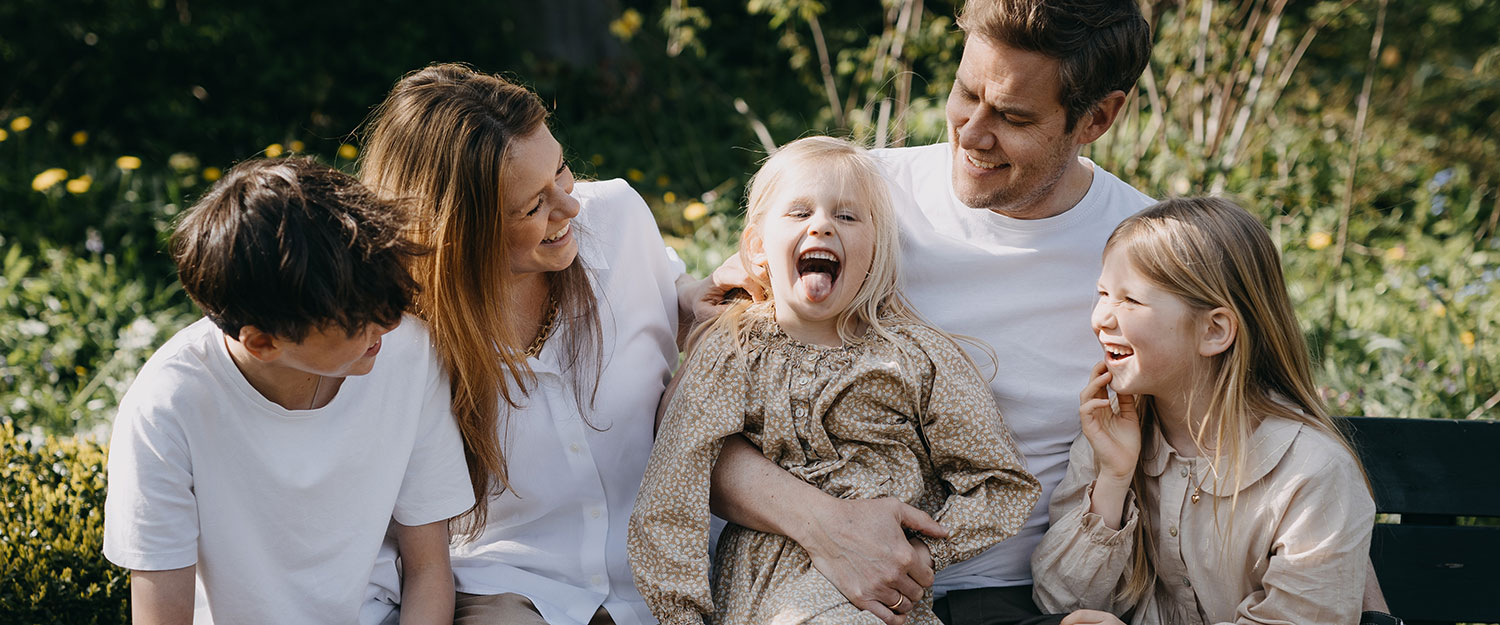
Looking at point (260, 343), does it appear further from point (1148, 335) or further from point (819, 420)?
point (1148, 335)

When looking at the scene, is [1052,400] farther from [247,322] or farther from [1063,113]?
[247,322]

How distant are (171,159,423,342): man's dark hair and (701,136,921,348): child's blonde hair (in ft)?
2.66

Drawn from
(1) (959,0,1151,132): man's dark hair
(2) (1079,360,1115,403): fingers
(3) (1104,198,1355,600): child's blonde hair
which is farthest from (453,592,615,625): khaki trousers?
(1) (959,0,1151,132): man's dark hair

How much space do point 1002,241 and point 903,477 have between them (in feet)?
2.15

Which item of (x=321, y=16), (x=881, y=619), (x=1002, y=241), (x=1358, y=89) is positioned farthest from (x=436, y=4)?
(x=881, y=619)

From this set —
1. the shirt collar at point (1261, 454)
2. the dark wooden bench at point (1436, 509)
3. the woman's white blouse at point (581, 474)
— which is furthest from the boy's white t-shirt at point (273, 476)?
the dark wooden bench at point (1436, 509)

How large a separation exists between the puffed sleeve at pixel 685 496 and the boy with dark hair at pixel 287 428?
14.8 inches

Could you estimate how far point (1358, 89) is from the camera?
24.9 feet

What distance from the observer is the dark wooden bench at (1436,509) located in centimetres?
265

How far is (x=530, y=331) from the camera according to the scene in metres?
2.55

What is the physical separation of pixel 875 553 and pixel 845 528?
8 centimetres

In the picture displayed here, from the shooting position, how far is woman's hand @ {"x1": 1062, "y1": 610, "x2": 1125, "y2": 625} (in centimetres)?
232

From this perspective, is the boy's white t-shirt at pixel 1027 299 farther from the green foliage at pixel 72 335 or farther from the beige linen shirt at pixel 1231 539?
the green foliage at pixel 72 335

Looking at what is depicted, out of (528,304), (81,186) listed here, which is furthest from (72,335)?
(528,304)
